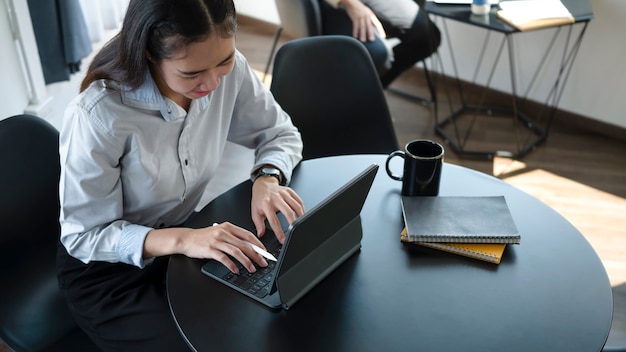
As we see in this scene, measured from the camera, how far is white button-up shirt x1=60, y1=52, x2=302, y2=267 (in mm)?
1365

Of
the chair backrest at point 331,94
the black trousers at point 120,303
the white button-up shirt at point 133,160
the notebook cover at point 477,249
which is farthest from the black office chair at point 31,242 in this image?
the notebook cover at point 477,249

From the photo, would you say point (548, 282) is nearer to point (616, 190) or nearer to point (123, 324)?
point (123, 324)

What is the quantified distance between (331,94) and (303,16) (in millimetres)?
1051

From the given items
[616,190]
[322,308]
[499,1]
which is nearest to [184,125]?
[322,308]

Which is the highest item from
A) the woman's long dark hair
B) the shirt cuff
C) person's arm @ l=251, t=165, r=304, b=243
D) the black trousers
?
the woman's long dark hair

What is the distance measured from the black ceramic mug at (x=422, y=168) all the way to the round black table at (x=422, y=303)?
0.09 metres

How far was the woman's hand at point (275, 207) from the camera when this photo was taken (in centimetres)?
140

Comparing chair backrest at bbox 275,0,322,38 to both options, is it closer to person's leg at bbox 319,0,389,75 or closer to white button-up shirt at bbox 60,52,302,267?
person's leg at bbox 319,0,389,75

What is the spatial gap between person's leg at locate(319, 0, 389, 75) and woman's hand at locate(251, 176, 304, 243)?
167 cm

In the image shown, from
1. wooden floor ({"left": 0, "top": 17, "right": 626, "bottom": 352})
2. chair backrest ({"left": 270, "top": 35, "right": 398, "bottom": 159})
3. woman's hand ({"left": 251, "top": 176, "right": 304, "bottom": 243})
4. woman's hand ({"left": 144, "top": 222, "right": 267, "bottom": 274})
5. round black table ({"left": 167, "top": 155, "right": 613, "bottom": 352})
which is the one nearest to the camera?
round black table ({"left": 167, "top": 155, "right": 613, "bottom": 352})

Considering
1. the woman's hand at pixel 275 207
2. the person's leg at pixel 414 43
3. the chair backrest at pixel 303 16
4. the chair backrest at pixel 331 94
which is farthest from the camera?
the person's leg at pixel 414 43

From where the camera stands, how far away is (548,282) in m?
1.26

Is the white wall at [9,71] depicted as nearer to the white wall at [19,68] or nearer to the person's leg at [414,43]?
the white wall at [19,68]

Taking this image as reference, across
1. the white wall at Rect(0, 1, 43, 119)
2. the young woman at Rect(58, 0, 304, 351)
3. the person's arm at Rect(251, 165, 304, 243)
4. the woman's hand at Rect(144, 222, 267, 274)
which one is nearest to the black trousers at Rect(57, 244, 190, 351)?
the young woman at Rect(58, 0, 304, 351)
